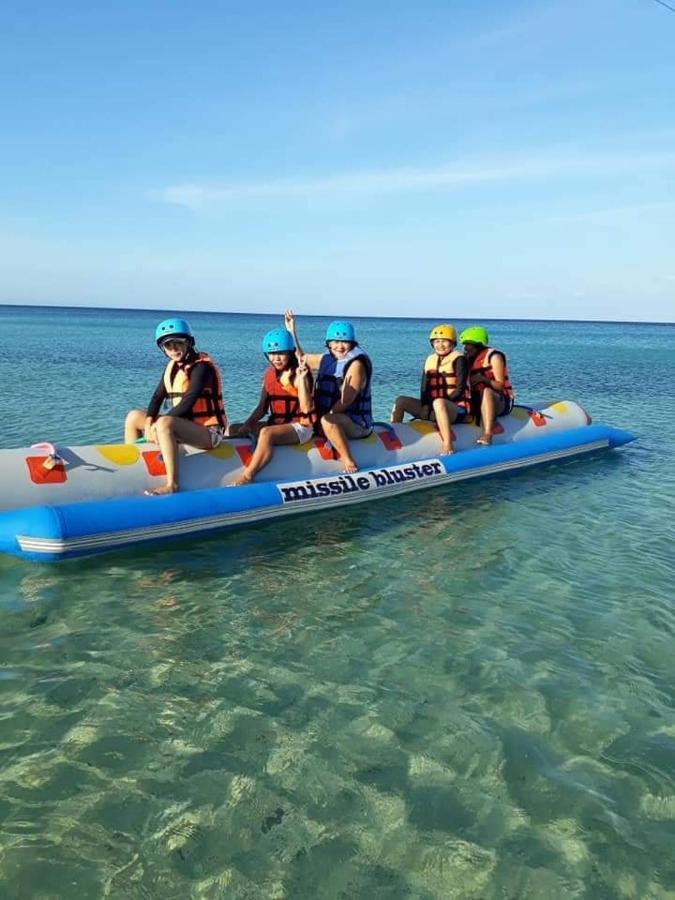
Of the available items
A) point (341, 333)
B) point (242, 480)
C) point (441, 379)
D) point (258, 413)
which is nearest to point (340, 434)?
point (258, 413)

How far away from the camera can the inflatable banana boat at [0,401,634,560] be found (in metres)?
4.73

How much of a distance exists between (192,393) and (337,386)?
1.53 metres

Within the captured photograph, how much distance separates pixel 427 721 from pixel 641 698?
1091 mm

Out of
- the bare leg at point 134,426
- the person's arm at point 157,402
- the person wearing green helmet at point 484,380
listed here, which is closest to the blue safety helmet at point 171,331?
Result: the person's arm at point 157,402

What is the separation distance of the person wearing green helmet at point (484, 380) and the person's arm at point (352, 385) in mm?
1887

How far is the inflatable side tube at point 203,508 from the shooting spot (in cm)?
463

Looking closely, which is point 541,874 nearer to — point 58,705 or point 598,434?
point 58,705

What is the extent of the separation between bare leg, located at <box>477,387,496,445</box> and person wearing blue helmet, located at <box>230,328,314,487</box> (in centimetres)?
234

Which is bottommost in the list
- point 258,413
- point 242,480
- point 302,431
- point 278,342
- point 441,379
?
point 242,480

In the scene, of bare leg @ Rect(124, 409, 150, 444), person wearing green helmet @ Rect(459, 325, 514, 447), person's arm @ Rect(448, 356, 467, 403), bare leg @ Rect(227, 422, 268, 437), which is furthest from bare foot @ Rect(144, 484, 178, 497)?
person wearing green helmet @ Rect(459, 325, 514, 447)

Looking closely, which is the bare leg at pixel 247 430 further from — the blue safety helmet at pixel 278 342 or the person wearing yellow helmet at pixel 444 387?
the person wearing yellow helmet at pixel 444 387

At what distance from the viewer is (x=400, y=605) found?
436 cm

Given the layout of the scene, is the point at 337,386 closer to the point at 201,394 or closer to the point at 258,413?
the point at 258,413

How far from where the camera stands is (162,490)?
538cm
